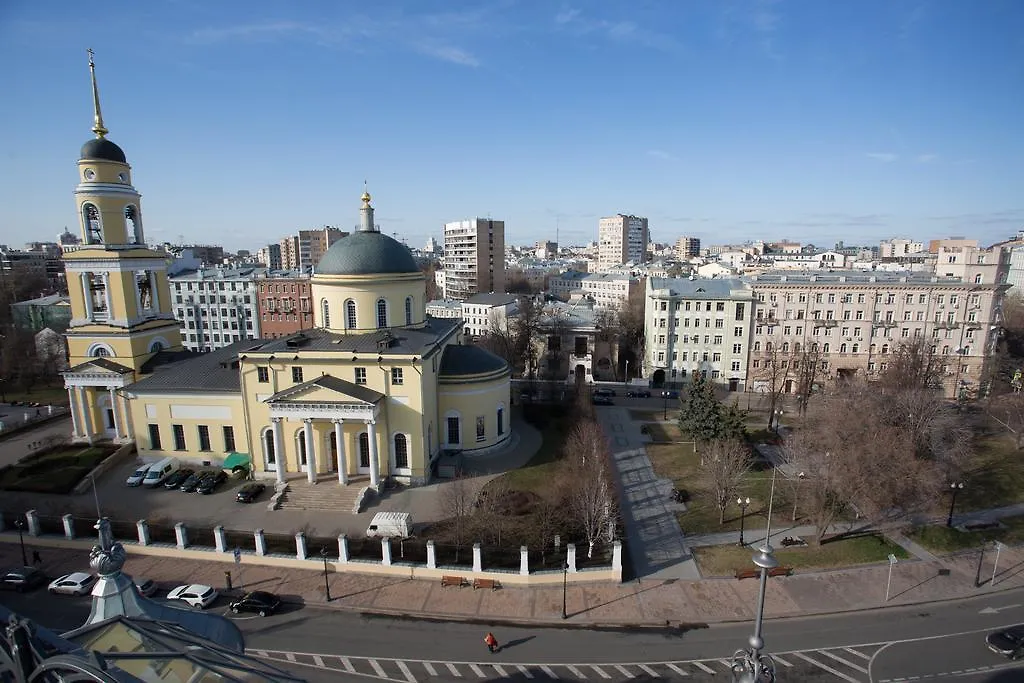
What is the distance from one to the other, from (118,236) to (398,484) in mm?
25878

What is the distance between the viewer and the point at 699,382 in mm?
39938

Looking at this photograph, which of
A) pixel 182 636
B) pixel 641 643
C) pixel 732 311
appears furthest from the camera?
pixel 732 311

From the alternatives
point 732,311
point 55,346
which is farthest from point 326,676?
point 55,346

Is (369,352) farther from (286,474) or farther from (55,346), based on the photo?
(55,346)

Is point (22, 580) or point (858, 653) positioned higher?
point (22, 580)

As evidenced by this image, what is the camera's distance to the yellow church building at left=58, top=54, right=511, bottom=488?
3156cm

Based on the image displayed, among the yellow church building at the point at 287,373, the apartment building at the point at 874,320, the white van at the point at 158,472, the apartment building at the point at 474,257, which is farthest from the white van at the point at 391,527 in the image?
the apartment building at the point at 474,257

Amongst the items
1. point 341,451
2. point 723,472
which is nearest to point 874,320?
point 723,472

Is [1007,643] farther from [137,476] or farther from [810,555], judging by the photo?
[137,476]

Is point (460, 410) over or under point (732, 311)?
under

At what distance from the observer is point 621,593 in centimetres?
2214

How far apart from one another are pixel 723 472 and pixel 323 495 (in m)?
22.2

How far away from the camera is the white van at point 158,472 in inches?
1246

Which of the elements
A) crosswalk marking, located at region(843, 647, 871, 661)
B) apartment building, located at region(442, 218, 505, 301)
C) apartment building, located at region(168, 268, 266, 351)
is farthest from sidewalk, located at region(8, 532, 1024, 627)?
apartment building, located at region(442, 218, 505, 301)
